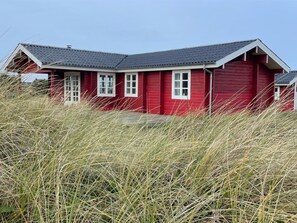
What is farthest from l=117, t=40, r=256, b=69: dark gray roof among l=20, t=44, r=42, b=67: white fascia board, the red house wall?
l=20, t=44, r=42, b=67: white fascia board

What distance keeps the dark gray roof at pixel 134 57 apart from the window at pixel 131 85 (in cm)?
63

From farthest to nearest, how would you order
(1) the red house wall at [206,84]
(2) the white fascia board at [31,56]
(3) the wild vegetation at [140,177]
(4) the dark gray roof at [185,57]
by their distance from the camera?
(2) the white fascia board at [31,56] → (1) the red house wall at [206,84] → (4) the dark gray roof at [185,57] → (3) the wild vegetation at [140,177]

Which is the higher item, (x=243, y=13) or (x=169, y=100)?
(x=243, y=13)

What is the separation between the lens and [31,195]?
1.92 m

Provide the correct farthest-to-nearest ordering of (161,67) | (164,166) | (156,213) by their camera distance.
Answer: (161,67)
(164,166)
(156,213)

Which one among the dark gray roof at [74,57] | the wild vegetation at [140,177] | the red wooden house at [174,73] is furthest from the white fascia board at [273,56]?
the wild vegetation at [140,177]

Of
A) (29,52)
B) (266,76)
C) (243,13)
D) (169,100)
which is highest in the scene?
(243,13)

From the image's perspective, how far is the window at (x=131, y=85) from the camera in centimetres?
1819

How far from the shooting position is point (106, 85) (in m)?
18.9

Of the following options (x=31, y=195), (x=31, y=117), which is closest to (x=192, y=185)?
(x=31, y=195)

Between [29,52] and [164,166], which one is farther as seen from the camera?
[29,52]

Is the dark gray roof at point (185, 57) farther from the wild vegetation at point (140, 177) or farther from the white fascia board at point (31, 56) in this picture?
the wild vegetation at point (140, 177)

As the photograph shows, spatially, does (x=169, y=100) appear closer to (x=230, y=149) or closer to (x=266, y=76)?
(x=266, y=76)

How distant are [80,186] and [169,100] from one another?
14508mm
